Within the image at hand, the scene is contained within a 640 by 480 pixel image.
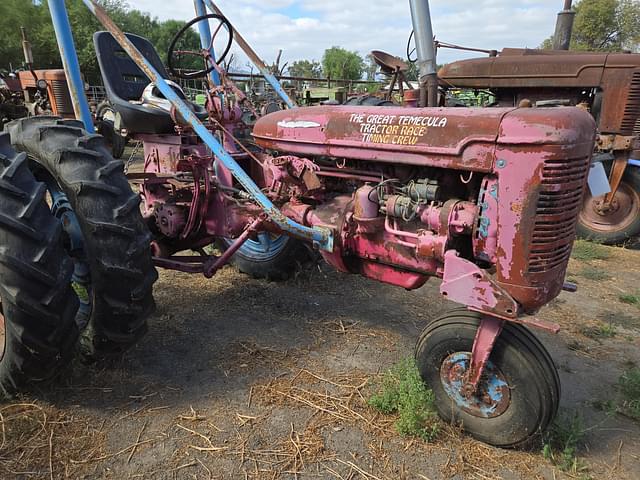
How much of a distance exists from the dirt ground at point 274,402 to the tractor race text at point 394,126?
128 centimetres

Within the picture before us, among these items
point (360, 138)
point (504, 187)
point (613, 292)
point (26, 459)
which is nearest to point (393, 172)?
point (360, 138)

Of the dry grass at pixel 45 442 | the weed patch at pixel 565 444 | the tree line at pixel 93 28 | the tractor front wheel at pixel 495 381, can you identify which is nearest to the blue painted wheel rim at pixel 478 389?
the tractor front wheel at pixel 495 381

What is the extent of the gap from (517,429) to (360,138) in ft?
4.75

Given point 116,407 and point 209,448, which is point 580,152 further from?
point 116,407

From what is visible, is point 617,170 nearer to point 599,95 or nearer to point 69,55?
point 599,95

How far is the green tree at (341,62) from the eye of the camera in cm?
5169

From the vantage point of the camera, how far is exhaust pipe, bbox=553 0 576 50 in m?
6.32

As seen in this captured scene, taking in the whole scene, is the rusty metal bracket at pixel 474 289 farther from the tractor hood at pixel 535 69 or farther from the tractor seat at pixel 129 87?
the tractor hood at pixel 535 69

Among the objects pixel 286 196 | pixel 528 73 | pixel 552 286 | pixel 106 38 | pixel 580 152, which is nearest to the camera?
pixel 580 152

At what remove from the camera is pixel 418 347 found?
2.26 meters

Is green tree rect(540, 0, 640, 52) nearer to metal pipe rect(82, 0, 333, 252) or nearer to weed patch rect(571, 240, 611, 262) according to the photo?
weed patch rect(571, 240, 611, 262)

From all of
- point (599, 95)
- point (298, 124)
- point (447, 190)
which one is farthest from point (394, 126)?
point (599, 95)

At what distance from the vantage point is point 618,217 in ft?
17.5

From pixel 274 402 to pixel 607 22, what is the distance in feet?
132
